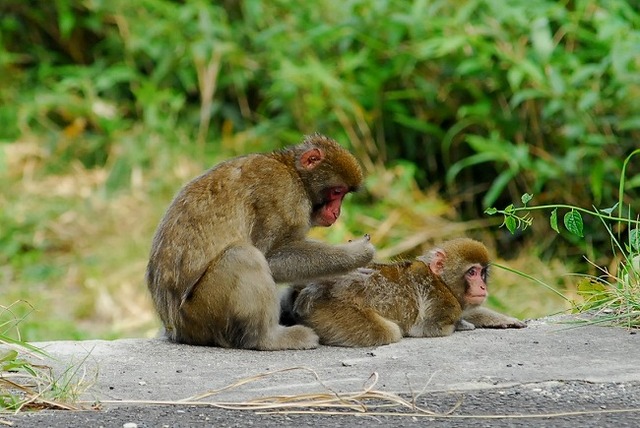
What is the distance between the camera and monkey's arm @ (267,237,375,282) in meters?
6.33

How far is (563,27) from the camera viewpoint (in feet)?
35.1

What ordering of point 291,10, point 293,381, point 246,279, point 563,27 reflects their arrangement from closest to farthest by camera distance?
point 293,381, point 246,279, point 563,27, point 291,10

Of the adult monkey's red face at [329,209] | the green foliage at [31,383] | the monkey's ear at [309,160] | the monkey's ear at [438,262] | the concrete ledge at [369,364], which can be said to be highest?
the monkey's ear at [309,160]

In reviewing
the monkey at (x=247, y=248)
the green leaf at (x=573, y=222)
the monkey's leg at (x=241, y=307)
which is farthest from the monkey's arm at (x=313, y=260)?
the green leaf at (x=573, y=222)

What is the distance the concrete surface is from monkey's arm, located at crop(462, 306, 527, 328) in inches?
5.1

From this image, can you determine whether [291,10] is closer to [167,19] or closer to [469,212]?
[167,19]

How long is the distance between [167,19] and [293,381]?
8.61 metres

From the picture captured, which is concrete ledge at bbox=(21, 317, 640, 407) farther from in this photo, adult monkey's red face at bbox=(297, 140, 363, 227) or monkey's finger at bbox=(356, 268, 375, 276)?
adult monkey's red face at bbox=(297, 140, 363, 227)

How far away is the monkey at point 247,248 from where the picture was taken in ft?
19.9

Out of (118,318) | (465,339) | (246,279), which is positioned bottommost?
(118,318)

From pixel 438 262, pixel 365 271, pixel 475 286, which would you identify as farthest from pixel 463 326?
pixel 365 271

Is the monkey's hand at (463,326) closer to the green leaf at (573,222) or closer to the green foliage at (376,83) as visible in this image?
Answer: the green leaf at (573,222)

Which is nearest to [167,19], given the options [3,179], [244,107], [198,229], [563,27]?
[244,107]

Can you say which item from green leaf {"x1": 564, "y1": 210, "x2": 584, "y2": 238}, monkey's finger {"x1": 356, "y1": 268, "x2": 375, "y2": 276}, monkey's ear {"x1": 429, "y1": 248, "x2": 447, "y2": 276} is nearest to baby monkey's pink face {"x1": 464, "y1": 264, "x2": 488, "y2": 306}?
monkey's ear {"x1": 429, "y1": 248, "x2": 447, "y2": 276}
